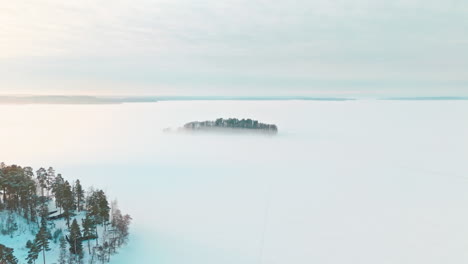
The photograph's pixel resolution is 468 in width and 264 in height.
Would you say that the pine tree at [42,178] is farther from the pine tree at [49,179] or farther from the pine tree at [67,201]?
the pine tree at [67,201]

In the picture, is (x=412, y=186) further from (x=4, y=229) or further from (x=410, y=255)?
(x=4, y=229)

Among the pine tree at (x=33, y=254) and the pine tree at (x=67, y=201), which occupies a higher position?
the pine tree at (x=67, y=201)

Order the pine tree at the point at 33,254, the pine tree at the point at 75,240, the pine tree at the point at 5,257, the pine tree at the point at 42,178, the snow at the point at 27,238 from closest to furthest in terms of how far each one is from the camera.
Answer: the pine tree at the point at 5,257 < the pine tree at the point at 33,254 < the snow at the point at 27,238 < the pine tree at the point at 75,240 < the pine tree at the point at 42,178

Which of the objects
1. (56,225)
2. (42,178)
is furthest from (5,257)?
(42,178)

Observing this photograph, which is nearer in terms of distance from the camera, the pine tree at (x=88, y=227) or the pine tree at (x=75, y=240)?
the pine tree at (x=75, y=240)

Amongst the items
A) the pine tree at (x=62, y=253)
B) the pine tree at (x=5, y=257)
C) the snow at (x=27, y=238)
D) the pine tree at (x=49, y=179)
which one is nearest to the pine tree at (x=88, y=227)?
the snow at (x=27, y=238)

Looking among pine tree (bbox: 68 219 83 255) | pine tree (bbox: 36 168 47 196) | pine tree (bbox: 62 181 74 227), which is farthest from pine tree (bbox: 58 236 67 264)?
pine tree (bbox: 36 168 47 196)
